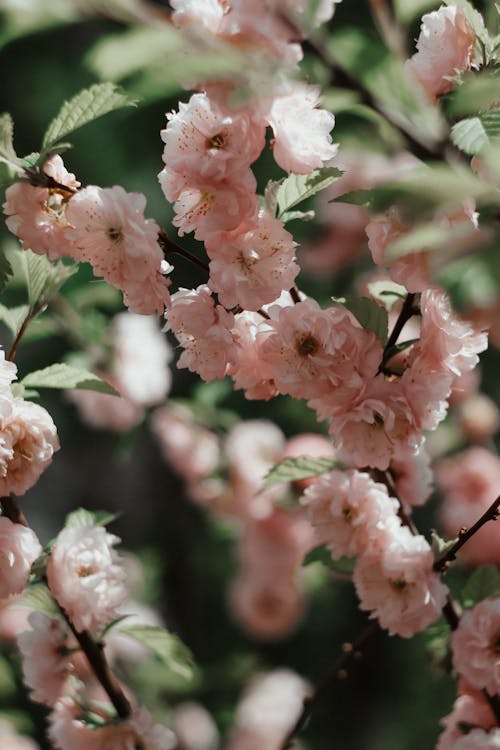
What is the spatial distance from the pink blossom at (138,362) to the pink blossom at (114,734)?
0.79 metres

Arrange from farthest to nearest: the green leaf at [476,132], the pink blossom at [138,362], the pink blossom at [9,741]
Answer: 1. the pink blossom at [138,362]
2. the pink blossom at [9,741]
3. the green leaf at [476,132]

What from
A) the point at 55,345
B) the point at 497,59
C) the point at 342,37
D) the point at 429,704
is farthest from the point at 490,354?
the point at 342,37

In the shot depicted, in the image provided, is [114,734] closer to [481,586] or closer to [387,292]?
[481,586]

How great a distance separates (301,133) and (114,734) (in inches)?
22.5

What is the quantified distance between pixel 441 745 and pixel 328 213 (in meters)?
1.31

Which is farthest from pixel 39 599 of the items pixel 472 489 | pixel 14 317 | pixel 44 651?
pixel 472 489

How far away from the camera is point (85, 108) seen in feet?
2.67

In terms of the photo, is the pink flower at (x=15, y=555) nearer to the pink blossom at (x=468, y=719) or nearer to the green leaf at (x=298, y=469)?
the green leaf at (x=298, y=469)

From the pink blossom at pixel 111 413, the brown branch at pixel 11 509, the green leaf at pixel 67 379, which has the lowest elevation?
the pink blossom at pixel 111 413

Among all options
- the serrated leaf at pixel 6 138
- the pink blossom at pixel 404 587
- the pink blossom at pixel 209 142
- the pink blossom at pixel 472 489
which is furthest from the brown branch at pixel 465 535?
the pink blossom at pixel 472 489

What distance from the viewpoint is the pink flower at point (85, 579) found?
912mm

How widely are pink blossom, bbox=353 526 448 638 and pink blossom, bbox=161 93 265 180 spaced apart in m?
0.37

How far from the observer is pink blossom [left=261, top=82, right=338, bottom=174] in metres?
0.78

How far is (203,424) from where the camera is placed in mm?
1813
